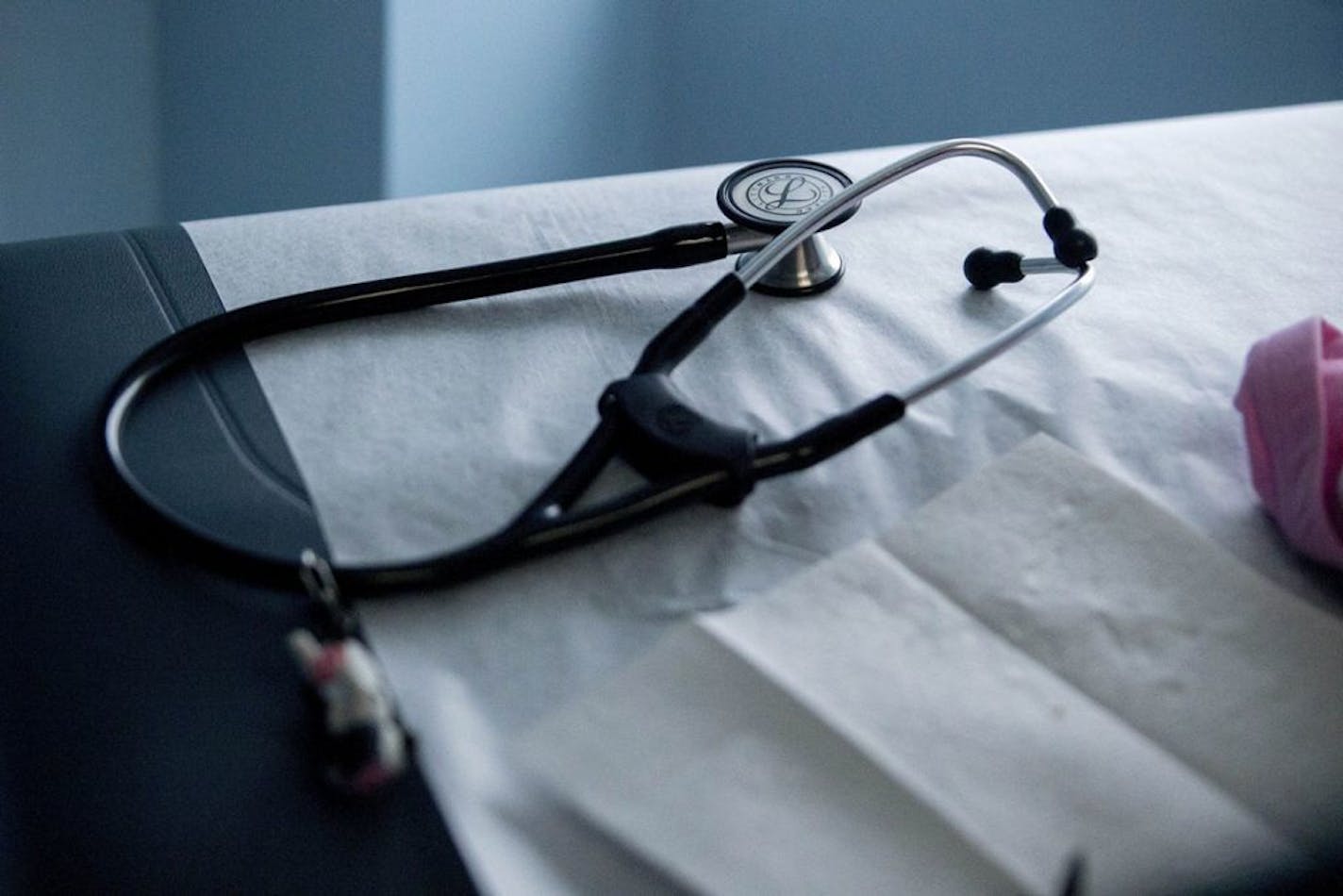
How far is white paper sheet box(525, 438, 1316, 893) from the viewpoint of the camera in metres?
0.44

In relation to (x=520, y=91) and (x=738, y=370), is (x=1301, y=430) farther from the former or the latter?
(x=520, y=91)

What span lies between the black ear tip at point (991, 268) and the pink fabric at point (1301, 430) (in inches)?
5.6

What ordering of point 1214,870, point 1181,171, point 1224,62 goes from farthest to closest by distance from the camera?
1. point 1224,62
2. point 1181,171
3. point 1214,870

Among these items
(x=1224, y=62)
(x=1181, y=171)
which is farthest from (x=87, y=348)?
(x=1224, y=62)

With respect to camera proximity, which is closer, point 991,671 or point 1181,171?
point 991,671

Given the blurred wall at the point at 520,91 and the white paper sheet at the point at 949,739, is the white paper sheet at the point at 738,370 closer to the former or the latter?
the white paper sheet at the point at 949,739

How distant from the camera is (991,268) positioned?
76 cm

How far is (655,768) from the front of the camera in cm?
47

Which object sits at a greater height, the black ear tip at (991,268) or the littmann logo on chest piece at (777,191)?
the littmann logo on chest piece at (777,191)

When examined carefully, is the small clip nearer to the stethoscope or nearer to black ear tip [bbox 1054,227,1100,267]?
the stethoscope

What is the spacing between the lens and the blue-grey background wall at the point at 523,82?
1.53m

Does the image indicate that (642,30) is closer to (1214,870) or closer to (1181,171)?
(1181,171)

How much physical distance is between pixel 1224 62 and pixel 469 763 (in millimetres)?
1346

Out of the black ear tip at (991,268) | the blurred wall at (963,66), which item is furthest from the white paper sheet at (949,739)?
the blurred wall at (963,66)
